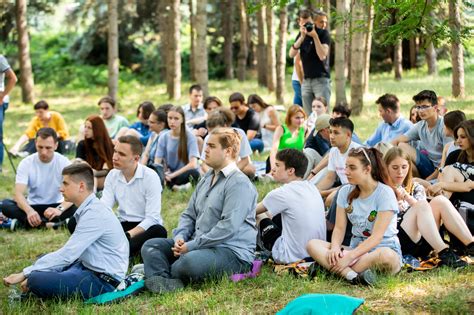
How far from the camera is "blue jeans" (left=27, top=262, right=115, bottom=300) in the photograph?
5133mm

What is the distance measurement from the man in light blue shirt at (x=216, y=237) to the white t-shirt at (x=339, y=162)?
1972 millimetres

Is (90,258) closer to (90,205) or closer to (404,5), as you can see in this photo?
(90,205)

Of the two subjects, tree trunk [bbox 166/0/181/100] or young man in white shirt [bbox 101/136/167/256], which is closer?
young man in white shirt [bbox 101/136/167/256]

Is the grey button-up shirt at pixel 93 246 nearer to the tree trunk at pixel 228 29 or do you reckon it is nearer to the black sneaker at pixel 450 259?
the black sneaker at pixel 450 259

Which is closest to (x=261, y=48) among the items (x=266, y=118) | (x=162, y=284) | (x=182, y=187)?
(x=266, y=118)

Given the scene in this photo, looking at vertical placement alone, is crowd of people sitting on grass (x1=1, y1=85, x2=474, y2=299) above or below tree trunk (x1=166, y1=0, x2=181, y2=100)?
below

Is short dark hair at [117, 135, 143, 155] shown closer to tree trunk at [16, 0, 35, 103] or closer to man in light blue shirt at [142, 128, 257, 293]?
man in light blue shirt at [142, 128, 257, 293]

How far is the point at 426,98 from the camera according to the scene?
7.70m

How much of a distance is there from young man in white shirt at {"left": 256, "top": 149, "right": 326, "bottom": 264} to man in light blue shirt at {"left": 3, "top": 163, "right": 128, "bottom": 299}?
133 cm

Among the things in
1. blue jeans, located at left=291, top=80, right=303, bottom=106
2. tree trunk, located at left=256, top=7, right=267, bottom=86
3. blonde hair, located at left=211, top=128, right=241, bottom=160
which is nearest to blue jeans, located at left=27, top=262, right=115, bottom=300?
blonde hair, located at left=211, top=128, right=241, bottom=160

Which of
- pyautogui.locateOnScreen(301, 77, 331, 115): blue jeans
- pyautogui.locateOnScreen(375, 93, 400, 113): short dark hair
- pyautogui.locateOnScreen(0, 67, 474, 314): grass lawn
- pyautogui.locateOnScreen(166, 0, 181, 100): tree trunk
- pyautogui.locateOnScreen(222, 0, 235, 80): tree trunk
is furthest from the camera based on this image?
pyautogui.locateOnScreen(222, 0, 235, 80): tree trunk

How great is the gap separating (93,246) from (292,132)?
16.5 feet

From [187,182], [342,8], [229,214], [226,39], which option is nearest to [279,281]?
[229,214]

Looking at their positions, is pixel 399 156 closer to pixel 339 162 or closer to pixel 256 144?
pixel 339 162
